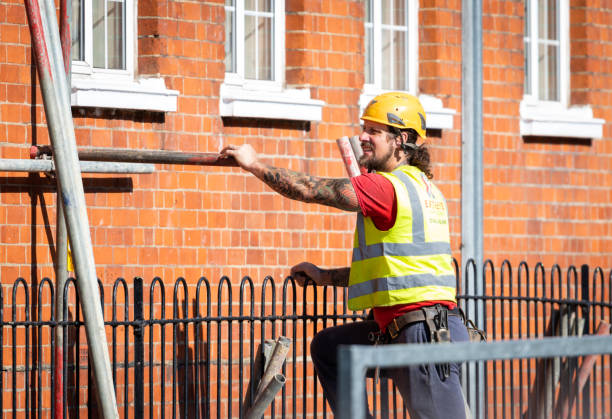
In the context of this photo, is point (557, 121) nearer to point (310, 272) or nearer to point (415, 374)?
point (310, 272)

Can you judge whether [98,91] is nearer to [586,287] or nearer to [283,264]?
[283,264]

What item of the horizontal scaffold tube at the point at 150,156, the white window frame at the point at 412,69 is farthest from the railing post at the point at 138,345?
the white window frame at the point at 412,69

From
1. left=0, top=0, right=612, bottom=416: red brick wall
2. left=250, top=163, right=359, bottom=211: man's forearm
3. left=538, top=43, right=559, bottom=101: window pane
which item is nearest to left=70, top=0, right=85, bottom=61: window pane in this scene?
left=0, top=0, right=612, bottom=416: red brick wall

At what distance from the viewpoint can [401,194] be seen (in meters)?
5.96

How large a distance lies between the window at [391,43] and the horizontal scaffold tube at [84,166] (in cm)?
270

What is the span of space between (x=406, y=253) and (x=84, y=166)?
3.06 meters

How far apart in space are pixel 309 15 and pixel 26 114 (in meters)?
2.70

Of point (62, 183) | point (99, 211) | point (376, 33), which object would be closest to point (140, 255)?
point (99, 211)

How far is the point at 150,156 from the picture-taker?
275 inches

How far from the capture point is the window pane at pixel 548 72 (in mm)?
11758

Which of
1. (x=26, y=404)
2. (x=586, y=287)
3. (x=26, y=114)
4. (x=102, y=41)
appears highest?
(x=102, y=41)

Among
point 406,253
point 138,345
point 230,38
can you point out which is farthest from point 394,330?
point 230,38

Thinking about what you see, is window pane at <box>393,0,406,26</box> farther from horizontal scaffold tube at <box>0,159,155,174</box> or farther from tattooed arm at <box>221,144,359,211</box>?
tattooed arm at <box>221,144,359,211</box>

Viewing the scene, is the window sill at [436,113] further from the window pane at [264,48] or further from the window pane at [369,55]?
the window pane at [264,48]
